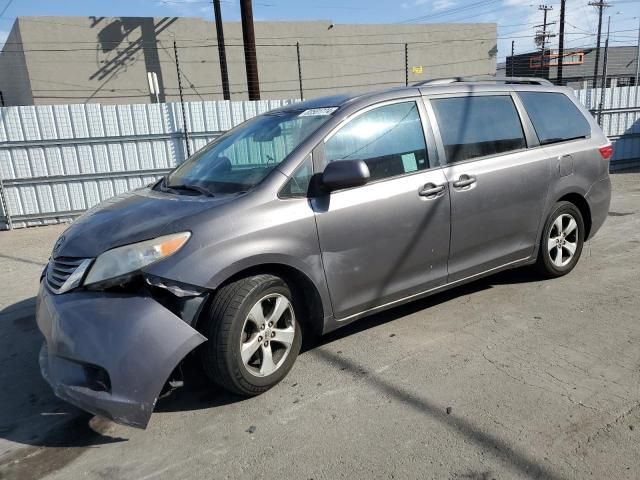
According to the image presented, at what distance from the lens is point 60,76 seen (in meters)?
26.2

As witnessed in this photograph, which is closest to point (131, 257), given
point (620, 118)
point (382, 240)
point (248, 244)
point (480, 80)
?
point (248, 244)

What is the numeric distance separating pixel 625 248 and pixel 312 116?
4.43 m

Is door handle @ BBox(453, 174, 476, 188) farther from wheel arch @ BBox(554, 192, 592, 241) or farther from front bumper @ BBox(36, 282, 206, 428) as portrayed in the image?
front bumper @ BBox(36, 282, 206, 428)

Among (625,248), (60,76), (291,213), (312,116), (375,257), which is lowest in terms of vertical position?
(625,248)

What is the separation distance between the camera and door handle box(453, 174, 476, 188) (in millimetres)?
3863

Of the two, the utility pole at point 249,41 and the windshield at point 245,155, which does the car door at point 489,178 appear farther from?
the utility pole at point 249,41

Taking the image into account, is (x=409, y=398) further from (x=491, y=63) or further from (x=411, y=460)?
(x=491, y=63)

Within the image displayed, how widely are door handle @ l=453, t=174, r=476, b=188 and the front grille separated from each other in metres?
2.63

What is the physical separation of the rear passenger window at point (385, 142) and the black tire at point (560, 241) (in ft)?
5.33

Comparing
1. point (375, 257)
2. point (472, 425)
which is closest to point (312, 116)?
point (375, 257)

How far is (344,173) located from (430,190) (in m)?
0.84

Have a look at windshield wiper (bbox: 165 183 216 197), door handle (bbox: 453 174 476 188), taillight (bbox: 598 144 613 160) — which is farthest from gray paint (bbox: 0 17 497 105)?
door handle (bbox: 453 174 476 188)

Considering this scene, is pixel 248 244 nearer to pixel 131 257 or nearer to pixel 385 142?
pixel 131 257

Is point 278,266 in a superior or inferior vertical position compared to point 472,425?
superior
